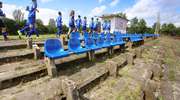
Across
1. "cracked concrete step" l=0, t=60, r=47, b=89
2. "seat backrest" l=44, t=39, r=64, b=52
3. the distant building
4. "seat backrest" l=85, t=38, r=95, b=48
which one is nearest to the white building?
the distant building

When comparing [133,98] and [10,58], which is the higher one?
[10,58]

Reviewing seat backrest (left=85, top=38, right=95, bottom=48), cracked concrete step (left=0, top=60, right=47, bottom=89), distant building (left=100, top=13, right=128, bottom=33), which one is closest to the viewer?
cracked concrete step (left=0, top=60, right=47, bottom=89)

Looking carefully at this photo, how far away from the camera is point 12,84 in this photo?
152 inches

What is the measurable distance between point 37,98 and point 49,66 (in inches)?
52.8

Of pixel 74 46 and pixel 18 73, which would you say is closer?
pixel 18 73

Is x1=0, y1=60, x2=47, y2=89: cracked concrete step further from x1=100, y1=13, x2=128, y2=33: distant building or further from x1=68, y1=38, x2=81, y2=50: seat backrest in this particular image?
x1=100, y1=13, x2=128, y2=33: distant building

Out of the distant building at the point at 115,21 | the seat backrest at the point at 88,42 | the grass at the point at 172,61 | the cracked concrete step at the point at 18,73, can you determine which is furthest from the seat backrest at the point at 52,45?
the distant building at the point at 115,21

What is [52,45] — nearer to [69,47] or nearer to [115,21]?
[69,47]

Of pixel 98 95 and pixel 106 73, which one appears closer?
pixel 98 95

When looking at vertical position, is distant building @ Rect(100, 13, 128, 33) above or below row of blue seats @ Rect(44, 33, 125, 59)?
above

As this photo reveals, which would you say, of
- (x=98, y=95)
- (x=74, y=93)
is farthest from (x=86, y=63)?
(x=74, y=93)

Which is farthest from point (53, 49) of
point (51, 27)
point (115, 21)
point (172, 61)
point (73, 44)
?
point (115, 21)

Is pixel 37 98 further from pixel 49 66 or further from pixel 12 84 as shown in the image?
pixel 49 66

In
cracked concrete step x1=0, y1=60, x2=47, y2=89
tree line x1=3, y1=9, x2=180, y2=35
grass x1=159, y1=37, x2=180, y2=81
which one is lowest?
grass x1=159, y1=37, x2=180, y2=81
